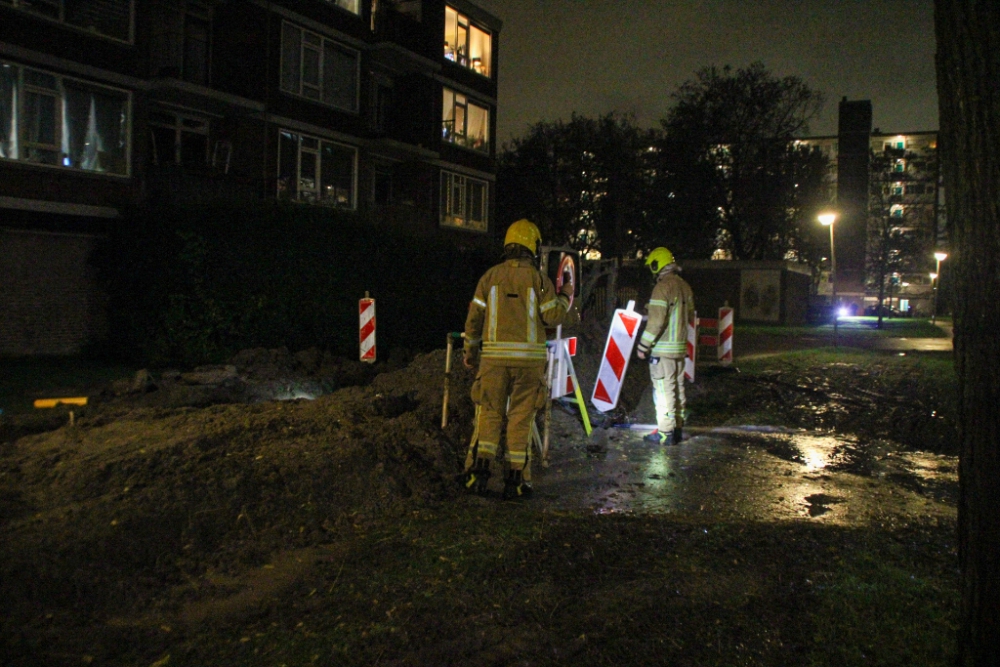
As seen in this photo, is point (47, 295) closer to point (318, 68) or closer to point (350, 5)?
point (318, 68)

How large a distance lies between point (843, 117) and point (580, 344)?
4829cm

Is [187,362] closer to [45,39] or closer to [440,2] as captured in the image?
[45,39]

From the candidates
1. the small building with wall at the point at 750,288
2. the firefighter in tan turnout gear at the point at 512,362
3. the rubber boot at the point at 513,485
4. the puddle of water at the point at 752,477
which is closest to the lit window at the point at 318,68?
the puddle of water at the point at 752,477

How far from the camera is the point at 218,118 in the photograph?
68.4 feet

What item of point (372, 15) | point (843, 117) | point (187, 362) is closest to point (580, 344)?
point (187, 362)

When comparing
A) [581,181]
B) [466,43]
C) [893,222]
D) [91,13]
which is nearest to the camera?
[91,13]

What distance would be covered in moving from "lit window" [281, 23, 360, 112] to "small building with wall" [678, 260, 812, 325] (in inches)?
861

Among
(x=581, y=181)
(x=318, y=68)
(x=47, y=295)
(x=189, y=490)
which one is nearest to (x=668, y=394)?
(x=189, y=490)

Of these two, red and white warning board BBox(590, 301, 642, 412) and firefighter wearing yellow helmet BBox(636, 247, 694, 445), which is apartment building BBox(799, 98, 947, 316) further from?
firefighter wearing yellow helmet BBox(636, 247, 694, 445)

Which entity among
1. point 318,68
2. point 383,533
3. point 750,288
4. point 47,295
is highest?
point 318,68

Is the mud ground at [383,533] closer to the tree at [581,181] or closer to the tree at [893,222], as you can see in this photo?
the tree at [581,181]

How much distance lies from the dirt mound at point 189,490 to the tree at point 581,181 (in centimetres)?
3613

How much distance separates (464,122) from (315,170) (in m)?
8.83

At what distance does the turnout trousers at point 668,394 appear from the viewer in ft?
27.7
